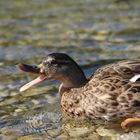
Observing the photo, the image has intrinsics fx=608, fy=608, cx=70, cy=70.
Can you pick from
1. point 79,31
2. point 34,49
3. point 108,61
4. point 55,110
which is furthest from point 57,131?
point 79,31

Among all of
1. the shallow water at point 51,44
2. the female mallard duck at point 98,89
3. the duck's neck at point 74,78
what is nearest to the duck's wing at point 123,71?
the female mallard duck at point 98,89

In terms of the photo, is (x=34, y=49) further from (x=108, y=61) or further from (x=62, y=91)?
(x=62, y=91)

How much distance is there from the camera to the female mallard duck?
745 centimetres

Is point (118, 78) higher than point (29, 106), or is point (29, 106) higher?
point (118, 78)

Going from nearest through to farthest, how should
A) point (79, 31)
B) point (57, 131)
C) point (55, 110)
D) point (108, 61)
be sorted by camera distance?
point (57, 131) < point (55, 110) < point (108, 61) < point (79, 31)

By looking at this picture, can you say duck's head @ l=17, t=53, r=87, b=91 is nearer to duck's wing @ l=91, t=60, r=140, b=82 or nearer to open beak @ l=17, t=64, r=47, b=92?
open beak @ l=17, t=64, r=47, b=92

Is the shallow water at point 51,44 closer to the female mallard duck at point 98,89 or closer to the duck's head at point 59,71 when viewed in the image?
the female mallard duck at point 98,89

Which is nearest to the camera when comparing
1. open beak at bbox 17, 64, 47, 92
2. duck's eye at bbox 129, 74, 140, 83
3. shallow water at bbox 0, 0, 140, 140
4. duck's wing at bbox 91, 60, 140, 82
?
duck's eye at bbox 129, 74, 140, 83

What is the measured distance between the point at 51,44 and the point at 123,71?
12.5 ft

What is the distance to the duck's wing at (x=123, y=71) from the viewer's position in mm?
7516

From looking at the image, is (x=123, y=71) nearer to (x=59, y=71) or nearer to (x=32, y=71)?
(x=59, y=71)

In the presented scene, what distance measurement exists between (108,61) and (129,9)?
12.5 ft

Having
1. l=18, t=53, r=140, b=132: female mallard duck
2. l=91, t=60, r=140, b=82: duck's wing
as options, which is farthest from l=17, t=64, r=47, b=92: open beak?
l=91, t=60, r=140, b=82: duck's wing

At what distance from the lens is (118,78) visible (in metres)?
7.57
